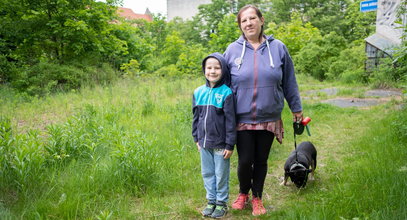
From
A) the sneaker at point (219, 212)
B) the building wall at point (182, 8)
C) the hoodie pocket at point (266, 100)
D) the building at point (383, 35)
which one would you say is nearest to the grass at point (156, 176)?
the sneaker at point (219, 212)

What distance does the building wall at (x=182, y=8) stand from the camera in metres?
49.1

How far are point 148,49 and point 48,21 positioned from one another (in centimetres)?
602

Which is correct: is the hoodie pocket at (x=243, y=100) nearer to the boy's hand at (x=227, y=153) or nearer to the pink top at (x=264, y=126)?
the pink top at (x=264, y=126)

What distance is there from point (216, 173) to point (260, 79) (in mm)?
999

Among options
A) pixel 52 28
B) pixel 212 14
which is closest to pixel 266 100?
pixel 52 28

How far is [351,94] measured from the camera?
1052 cm

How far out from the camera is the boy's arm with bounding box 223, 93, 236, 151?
2.91 m

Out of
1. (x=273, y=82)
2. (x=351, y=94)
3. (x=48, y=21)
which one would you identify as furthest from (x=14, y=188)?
(x=351, y=94)

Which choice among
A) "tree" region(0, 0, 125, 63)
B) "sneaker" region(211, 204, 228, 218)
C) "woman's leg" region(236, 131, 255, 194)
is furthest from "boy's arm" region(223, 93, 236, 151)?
"tree" region(0, 0, 125, 63)

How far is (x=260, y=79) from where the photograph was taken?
285 cm

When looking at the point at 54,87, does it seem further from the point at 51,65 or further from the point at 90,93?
the point at 90,93

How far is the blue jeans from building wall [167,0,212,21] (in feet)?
158

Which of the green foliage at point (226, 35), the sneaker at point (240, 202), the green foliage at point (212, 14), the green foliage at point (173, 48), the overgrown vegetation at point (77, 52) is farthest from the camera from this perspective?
the green foliage at point (212, 14)

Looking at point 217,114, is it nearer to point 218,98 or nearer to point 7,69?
point 218,98
